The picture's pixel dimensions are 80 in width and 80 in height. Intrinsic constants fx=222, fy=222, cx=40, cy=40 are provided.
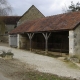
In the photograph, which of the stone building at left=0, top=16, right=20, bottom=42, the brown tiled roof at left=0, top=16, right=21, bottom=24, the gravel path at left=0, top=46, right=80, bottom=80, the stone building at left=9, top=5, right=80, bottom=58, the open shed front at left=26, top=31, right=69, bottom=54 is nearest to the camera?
the gravel path at left=0, top=46, right=80, bottom=80

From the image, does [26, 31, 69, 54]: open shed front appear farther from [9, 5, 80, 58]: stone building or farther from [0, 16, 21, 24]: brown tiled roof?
[0, 16, 21, 24]: brown tiled roof

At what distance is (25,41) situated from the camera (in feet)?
103

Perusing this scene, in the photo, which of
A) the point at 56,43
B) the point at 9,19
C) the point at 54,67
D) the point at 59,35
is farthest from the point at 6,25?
the point at 54,67

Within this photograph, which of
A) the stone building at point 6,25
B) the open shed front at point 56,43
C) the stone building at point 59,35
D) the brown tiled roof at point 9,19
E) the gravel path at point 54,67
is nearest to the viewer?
the gravel path at point 54,67

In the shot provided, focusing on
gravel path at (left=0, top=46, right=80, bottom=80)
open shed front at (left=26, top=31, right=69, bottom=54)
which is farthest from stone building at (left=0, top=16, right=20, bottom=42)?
gravel path at (left=0, top=46, right=80, bottom=80)

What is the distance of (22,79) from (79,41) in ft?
36.5

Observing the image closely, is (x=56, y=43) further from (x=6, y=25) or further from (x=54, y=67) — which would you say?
(x=6, y=25)

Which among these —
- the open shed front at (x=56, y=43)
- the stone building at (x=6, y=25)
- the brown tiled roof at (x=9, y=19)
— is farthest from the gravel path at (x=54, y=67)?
the brown tiled roof at (x=9, y=19)

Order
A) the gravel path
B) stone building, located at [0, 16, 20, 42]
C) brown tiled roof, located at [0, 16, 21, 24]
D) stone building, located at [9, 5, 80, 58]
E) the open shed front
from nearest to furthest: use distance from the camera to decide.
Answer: the gravel path, stone building, located at [9, 5, 80, 58], the open shed front, stone building, located at [0, 16, 20, 42], brown tiled roof, located at [0, 16, 21, 24]

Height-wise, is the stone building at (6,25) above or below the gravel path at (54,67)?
above

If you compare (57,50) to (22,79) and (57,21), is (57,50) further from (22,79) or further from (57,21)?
(22,79)

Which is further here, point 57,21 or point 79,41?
point 57,21

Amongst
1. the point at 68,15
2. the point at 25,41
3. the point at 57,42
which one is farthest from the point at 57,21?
the point at 25,41

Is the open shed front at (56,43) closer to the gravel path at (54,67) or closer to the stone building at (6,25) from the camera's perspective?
the gravel path at (54,67)
